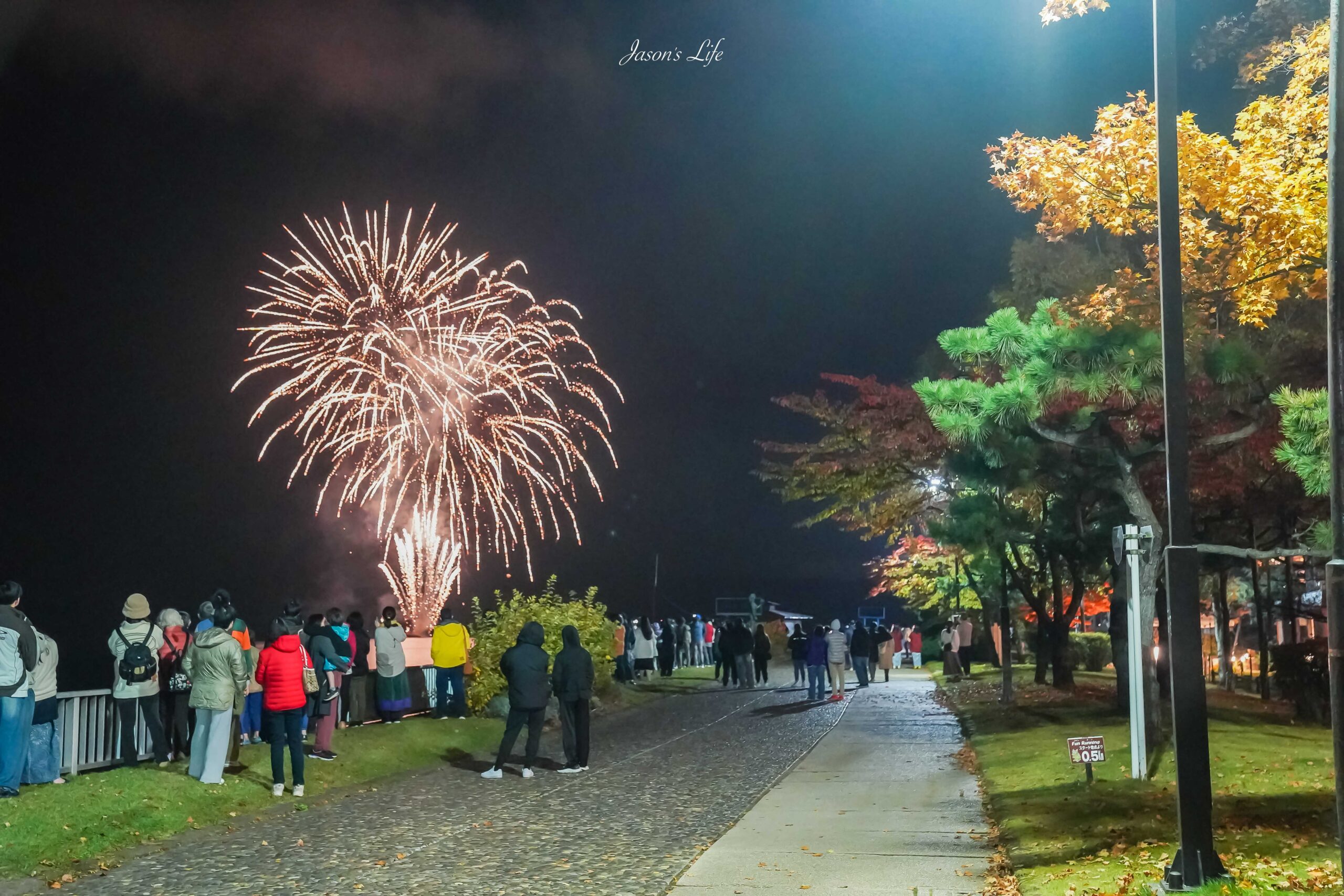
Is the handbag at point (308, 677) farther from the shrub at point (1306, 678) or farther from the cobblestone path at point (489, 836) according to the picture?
the shrub at point (1306, 678)

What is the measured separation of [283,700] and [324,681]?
2.21 m

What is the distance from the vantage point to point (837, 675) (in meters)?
27.4

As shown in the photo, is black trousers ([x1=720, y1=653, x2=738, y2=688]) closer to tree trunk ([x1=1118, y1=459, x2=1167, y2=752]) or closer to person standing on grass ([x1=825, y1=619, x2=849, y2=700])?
person standing on grass ([x1=825, y1=619, x2=849, y2=700])

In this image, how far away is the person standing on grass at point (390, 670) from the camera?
1834 centimetres

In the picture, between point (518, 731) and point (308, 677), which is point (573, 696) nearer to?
point (518, 731)

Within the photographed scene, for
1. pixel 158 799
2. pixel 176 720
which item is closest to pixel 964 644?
pixel 176 720

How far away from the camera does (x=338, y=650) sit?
1647 centimetres

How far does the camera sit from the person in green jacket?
1298 cm

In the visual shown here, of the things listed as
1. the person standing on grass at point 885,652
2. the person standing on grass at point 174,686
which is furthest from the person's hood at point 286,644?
the person standing on grass at point 885,652

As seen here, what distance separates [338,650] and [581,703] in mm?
3194

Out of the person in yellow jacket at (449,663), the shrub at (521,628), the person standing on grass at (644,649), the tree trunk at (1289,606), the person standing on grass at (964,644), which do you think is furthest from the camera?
the person standing on grass at (964,644)

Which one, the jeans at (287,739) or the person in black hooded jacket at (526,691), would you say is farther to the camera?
the person in black hooded jacket at (526,691)

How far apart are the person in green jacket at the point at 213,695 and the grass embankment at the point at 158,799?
0.74ft

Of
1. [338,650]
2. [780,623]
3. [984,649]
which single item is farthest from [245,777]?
[780,623]
